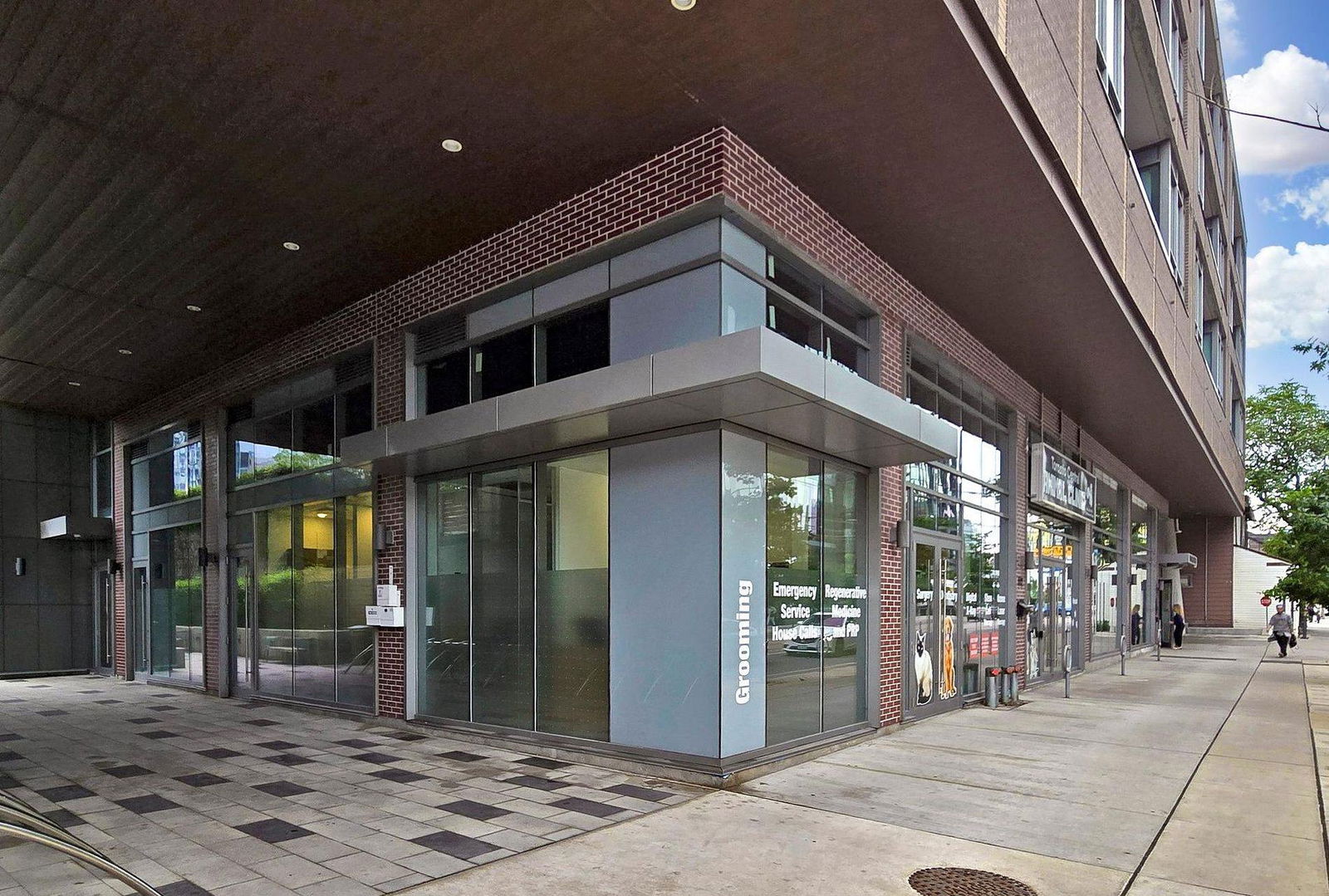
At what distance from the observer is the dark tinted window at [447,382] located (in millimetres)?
10703

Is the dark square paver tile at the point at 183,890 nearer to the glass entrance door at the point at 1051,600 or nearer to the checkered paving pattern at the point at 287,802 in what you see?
the checkered paving pattern at the point at 287,802

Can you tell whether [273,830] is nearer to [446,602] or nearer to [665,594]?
[665,594]

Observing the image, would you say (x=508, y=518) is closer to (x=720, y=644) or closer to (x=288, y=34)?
(x=720, y=644)

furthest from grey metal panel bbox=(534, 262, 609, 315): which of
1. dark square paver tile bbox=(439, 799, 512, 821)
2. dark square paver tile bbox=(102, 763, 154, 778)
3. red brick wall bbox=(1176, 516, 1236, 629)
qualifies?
red brick wall bbox=(1176, 516, 1236, 629)

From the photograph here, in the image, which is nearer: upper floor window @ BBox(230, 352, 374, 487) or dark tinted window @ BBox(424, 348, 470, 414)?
dark tinted window @ BBox(424, 348, 470, 414)

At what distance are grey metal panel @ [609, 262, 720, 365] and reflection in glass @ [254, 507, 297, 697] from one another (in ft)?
25.8

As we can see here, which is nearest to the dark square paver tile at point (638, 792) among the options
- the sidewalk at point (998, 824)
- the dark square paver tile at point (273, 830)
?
the sidewalk at point (998, 824)

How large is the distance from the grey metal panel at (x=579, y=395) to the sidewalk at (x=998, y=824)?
11.2 ft

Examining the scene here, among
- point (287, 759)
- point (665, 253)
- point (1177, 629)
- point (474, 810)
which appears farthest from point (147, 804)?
point (1177, 629)

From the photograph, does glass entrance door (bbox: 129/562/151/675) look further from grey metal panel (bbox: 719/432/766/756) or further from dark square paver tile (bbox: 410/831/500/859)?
grey metal panel (bbox: 719/432/766/756)

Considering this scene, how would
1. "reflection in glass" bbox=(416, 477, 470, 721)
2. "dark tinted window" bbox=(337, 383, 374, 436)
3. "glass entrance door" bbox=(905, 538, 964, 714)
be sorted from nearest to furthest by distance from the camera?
"reflection in glass" bbox=(416, 477, 470, 721), "glass entrance door" bbox=(905, 538, 964, 714), "dark tinted window" bbox=(337, 383, 374, 436)

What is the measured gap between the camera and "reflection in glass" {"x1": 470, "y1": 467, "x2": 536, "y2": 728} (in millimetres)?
9547

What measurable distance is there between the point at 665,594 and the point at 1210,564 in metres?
39.9

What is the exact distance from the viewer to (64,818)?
22.2 ft
